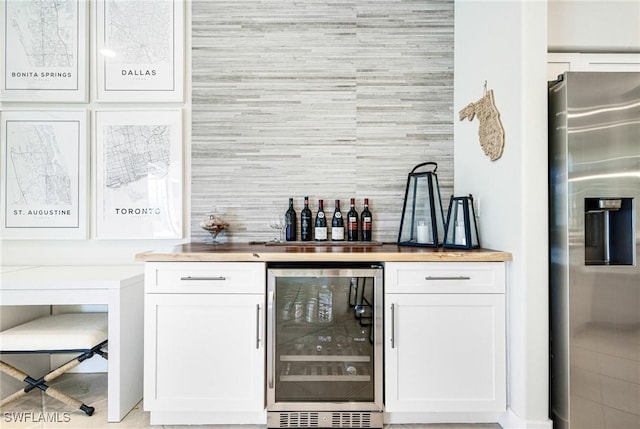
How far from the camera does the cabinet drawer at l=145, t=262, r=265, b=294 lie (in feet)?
6.12

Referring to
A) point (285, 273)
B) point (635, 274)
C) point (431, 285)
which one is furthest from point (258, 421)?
point (635, 274)

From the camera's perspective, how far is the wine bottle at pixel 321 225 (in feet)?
8.14

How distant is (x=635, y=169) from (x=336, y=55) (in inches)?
72.1

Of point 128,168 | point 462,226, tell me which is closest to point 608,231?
point 462,226

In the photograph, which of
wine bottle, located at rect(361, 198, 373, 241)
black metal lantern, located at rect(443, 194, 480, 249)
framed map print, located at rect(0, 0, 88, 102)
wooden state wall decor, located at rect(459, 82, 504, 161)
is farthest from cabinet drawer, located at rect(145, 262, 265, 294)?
framed map print, located at rect(0, 0, 88, 102)

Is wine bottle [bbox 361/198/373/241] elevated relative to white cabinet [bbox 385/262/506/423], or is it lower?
elevated

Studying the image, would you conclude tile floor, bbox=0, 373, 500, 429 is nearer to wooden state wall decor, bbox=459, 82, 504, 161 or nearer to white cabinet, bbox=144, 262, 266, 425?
white cabinet, bbox=144, 262, 266, 425

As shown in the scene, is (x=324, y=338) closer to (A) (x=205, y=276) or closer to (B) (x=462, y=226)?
(A) (x=205, y=276)

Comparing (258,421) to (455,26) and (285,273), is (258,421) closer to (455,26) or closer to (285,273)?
(285,273)

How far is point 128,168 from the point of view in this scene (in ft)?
8.32

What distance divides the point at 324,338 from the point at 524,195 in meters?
1.21

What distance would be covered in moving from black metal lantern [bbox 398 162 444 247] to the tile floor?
105 centimetres
